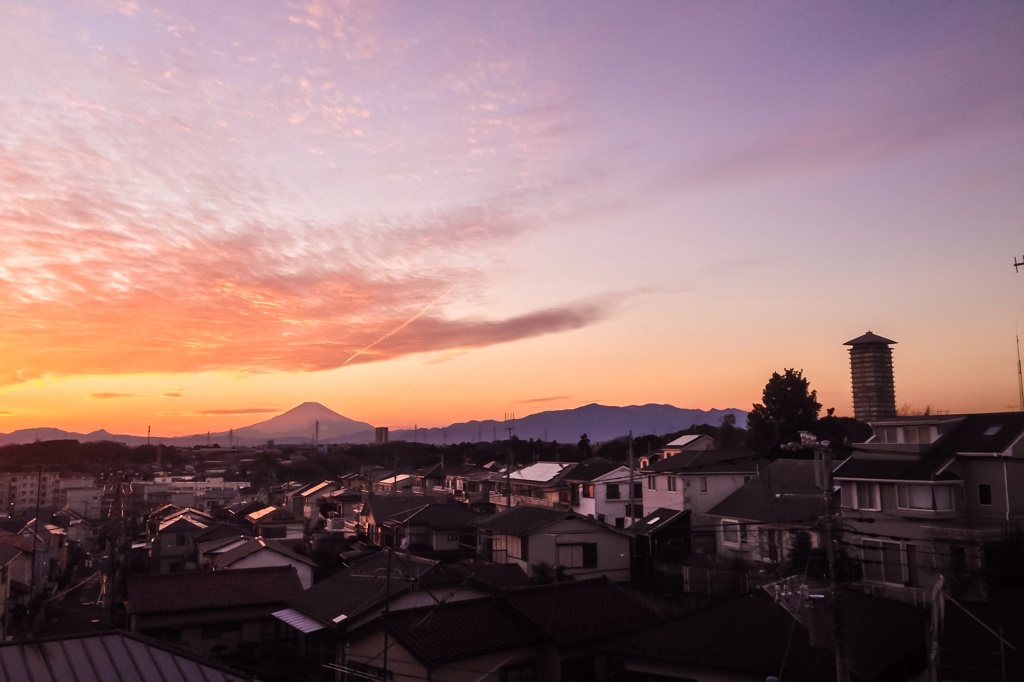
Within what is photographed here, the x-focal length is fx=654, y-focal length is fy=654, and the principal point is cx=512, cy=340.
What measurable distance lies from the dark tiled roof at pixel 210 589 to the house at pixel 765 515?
16284mm

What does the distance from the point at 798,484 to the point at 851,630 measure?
19507 millimetres

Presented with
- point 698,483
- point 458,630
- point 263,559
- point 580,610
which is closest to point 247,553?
point 263,559

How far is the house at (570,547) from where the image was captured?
26233 millimetres

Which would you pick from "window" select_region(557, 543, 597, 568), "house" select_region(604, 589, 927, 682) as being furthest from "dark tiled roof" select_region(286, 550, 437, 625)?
"window" select_region(557, 543, 597, 568)

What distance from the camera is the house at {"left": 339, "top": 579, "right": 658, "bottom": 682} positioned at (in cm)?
1319

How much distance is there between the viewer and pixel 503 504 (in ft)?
149

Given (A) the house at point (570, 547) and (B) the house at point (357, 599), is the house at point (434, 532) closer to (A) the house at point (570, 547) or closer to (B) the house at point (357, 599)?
(A) the house at point (570, 547)

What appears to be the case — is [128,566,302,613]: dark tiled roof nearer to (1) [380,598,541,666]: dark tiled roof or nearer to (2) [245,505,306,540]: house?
(1) [380,598,541,666]: dark tiled roof

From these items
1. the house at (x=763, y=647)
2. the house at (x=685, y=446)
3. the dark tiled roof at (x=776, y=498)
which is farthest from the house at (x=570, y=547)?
the house at (x=685, y=446)

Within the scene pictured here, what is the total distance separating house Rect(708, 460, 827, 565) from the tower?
645 cm

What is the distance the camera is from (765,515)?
27.7 metres

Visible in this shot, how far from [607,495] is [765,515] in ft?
39.8

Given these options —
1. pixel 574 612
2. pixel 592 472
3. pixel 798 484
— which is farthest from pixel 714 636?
pixel 592 472

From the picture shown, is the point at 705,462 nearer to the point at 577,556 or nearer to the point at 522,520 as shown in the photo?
the point at 577,556
